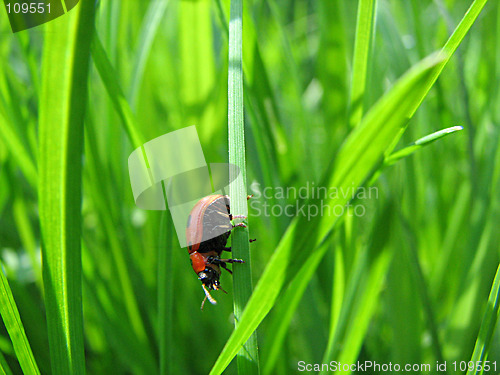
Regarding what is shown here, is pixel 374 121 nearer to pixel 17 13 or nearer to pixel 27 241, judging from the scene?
pixel 17 13

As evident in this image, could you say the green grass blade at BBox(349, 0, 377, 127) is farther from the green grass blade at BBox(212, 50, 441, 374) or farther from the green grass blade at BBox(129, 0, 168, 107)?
the green grass blade at BBox(129, 0, 168, 107)

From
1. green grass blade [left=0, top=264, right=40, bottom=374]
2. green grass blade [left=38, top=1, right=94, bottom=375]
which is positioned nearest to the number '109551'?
green grass blade [left=38, top=1, right=94, bottom=375]

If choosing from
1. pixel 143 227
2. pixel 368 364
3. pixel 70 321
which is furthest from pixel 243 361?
pixel 143 227

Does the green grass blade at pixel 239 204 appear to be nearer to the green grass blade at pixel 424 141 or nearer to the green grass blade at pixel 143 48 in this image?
the green grass blade at pixel 424 141

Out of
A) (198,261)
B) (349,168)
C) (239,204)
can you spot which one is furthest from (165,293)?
(349,168)

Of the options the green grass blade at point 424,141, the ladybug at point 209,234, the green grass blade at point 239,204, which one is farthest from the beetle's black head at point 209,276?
the green grass blade at point 424,141

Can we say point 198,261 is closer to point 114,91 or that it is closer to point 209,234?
point 209,234
